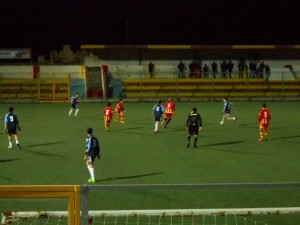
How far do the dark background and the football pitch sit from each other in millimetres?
30877

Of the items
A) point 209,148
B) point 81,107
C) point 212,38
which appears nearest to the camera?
point 209,148

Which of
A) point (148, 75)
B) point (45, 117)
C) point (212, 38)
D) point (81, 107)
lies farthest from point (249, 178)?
point (212, 38)

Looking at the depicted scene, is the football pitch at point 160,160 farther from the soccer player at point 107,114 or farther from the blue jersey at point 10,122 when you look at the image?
the blue jersey at point 10,122

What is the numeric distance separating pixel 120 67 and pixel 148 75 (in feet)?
9.56

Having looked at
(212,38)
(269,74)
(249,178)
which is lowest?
(249,178)

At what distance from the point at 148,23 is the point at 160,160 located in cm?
4571

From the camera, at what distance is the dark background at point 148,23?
6175 centimetres

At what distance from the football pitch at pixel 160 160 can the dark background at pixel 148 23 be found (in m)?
30.9

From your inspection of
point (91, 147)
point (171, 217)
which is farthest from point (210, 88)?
point (171, 217)

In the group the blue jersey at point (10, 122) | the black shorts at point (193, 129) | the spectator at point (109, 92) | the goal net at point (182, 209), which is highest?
the spectator at point (109, 92)

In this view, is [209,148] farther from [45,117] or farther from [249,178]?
[45,117]

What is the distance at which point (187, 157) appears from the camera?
A: 19.3 meters

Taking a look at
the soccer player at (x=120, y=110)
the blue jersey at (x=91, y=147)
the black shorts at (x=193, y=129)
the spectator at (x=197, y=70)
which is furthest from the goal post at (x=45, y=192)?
the spectator at (x=197, y=70)

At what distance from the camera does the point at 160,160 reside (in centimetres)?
1872
